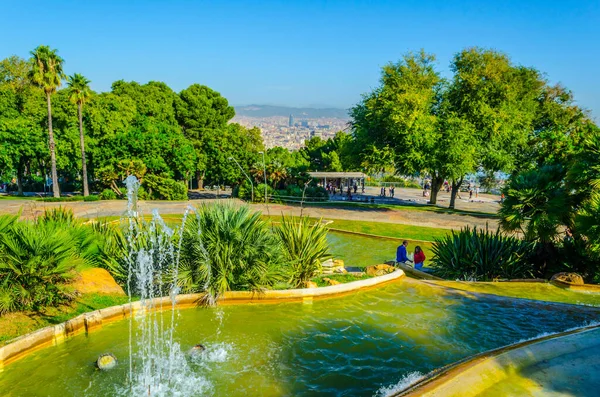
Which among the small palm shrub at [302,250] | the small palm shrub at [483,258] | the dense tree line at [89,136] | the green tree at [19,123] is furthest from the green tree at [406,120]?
the green tree at [19,123]

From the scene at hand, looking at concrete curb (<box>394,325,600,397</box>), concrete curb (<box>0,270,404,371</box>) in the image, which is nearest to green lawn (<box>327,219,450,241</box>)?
concrete curb (<box>0,270,404,371</box>)

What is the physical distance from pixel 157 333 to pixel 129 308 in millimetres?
1275

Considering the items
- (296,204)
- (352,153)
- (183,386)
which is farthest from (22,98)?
(183,386)

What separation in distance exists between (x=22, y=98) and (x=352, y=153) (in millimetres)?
39816

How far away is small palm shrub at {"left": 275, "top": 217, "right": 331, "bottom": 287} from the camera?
12.1m

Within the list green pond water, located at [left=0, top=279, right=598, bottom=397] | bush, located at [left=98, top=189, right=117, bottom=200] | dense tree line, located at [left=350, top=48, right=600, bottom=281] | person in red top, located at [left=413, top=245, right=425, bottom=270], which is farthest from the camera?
bush, located at [left=98, top=189, right=117, bottom=200]

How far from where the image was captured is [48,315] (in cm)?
932

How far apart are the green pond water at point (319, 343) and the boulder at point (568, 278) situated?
268cm

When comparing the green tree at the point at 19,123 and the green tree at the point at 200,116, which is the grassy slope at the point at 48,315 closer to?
the green tree at the point at 19,123

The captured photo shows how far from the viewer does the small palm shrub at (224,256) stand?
10867mm

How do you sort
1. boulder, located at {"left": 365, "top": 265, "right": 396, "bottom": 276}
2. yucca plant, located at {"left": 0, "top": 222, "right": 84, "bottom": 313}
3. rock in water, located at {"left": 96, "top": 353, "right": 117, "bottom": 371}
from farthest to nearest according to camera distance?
boulder, located at {"left": 365, "top": 265, "right": 396, "bottom": 276}
yucca plant, located at {"left": 0, "top": 222, "right": 84, "bottom": 313}
rock in water, located at {"left": 96, "top": 353, "right": 117, "bottom": 371}

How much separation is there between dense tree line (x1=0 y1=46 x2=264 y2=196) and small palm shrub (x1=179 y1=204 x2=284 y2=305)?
111 ft

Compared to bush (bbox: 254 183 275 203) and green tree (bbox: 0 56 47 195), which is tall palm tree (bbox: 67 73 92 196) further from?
bush (bbox: 254 183 275 203)

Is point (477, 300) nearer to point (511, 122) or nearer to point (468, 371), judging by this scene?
point (468, 371)
